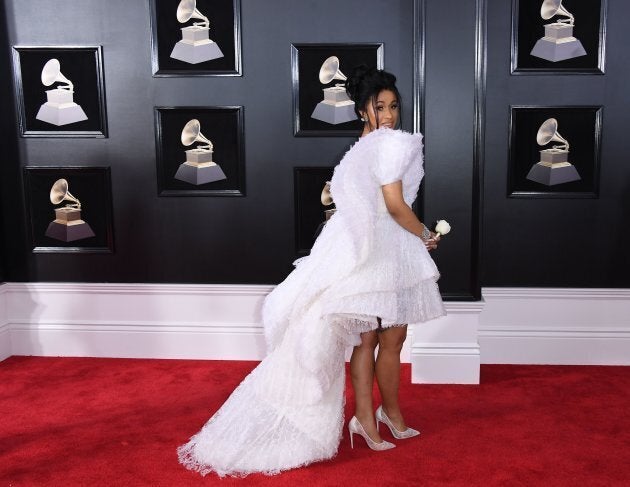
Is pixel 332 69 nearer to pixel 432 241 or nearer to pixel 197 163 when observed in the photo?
pixel 197 163

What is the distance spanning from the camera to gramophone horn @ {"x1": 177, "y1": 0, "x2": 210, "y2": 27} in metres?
4.39

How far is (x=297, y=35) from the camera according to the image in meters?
4.39

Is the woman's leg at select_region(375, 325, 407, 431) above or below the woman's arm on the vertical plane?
below

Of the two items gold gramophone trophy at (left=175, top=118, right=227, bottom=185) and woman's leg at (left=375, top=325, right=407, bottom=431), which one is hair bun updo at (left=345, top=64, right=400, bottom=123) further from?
gold gramophone trophy at (left=175, top=118, right=227, bottom=185)

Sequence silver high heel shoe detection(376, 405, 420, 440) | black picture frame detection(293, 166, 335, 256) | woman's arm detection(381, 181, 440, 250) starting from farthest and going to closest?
black picture frame detection(293, 166, 335, 256), silver high heel shoe detection(376, 405, 420, 440), woman's arm detection(381, 181, 440, 250)

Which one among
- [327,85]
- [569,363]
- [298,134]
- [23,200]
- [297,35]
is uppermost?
[297,35]

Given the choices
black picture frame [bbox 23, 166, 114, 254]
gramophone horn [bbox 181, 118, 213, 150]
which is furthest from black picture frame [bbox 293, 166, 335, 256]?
black picture frame [bbox 23, 166, 114, 254]

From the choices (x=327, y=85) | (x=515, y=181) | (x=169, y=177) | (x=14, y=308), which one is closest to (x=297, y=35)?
(x=327, y=85)

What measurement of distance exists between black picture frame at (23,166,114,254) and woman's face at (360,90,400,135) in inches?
89.2

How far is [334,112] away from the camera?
4410 millimetres

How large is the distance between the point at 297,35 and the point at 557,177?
1.91m

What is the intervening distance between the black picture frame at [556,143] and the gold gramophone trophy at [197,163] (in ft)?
6.33

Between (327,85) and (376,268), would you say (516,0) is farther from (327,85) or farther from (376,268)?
(376,268)

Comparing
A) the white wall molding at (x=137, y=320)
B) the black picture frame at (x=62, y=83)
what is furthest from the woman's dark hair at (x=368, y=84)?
the black picture frame at (x=62, y=83)
